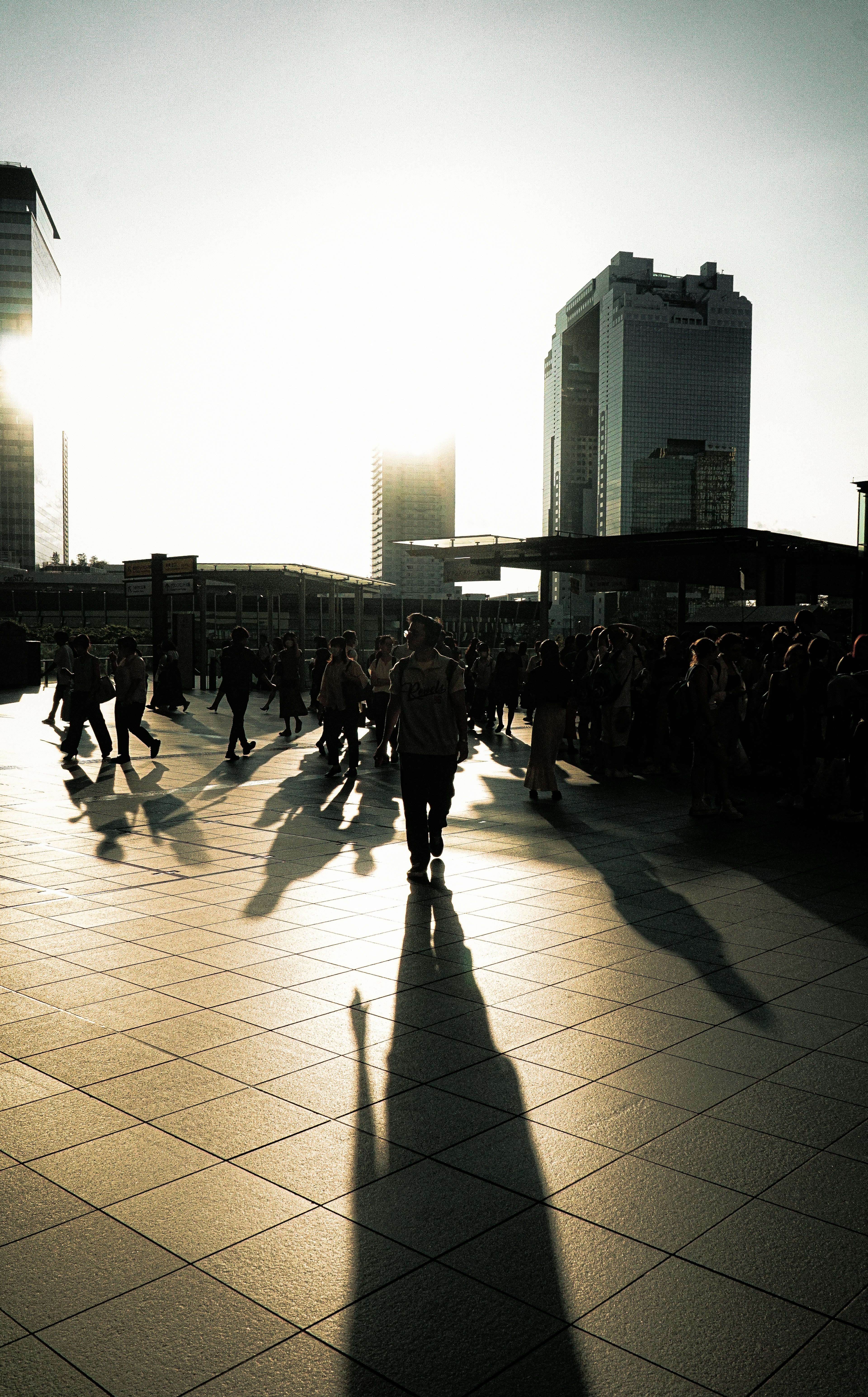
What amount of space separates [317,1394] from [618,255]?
211m

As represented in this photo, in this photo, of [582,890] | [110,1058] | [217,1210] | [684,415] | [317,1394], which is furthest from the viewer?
[684,415]

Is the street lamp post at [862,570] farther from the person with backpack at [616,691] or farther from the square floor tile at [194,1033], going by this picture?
the square floor tile at [194,1033]

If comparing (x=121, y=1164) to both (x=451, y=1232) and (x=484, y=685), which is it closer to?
(x=451, y=1232)

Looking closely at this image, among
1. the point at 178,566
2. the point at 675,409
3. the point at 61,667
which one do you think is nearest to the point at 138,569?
the point at 178,566

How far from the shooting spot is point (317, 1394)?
7.57 ft

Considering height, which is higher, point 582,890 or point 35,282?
point 35,282

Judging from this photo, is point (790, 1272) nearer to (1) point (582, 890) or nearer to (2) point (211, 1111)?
(2) point (211, 1111)

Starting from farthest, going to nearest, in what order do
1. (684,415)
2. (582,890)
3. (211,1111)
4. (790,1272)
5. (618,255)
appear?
(618,255)
(684,415)
(582,890)
(211,1111)
(790,1272)

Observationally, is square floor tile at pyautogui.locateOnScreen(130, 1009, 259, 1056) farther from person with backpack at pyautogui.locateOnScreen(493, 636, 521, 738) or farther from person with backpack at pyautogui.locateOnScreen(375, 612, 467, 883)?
person with backpack at pyautogui.locateOnScreen(493, 636, 521, 738)

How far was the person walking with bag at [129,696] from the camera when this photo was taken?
15039 millimetres

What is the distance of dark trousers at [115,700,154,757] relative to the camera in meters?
15.2

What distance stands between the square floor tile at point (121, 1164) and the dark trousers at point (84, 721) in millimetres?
11767

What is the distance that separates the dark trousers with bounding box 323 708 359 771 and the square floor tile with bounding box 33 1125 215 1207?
10.2m

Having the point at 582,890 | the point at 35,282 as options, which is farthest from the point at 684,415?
the point at 582,890
